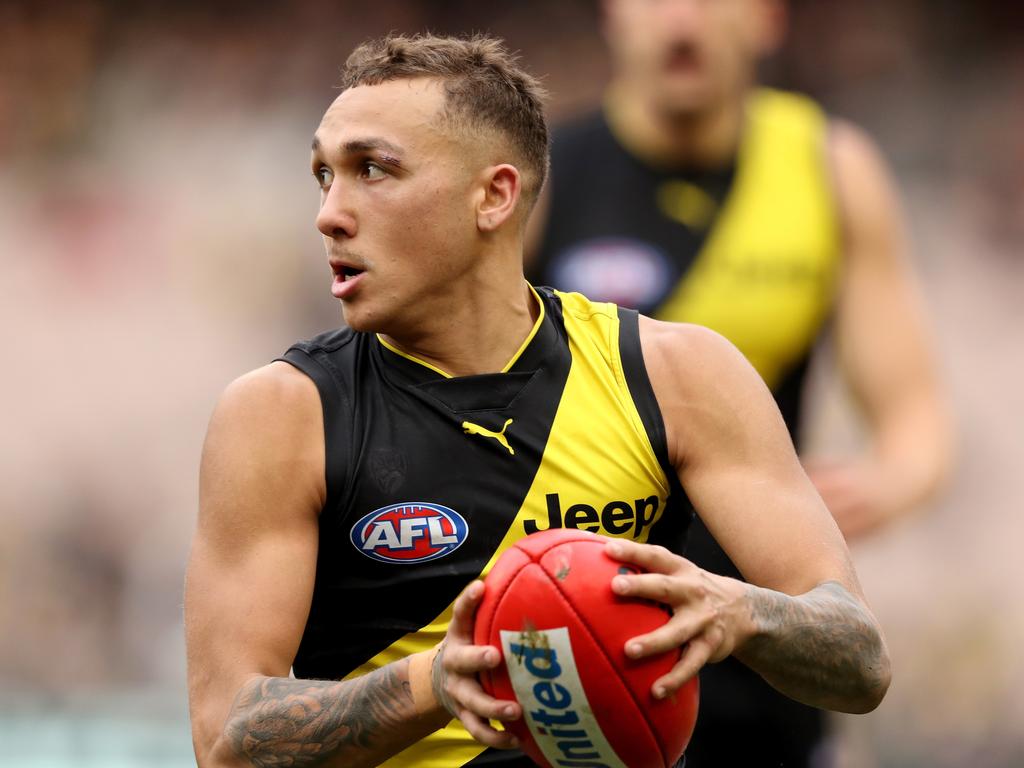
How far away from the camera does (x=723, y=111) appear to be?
23.1 feet

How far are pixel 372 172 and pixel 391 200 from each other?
89mm

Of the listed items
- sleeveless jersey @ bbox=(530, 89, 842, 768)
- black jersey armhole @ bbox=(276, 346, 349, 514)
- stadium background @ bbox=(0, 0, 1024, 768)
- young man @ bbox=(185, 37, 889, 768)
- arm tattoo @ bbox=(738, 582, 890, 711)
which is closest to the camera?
arm tattoo @ bbox=(738, 582, 890, 711)

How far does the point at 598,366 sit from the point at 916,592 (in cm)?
554

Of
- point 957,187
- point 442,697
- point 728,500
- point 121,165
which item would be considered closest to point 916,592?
point 957,187

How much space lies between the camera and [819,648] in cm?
378

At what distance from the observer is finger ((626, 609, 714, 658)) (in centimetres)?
331

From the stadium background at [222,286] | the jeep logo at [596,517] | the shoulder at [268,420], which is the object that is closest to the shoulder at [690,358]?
the jeep logo at [596,517]

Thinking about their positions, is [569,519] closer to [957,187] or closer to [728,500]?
[728,500]

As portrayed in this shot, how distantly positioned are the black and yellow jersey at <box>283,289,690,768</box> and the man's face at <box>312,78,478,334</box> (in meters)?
0.19

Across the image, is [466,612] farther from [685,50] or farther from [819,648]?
[685,50]

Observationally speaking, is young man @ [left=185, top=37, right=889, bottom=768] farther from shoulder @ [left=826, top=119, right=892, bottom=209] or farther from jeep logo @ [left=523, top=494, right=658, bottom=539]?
shoulder @ [left=826, top=119, right=892, bottom=209]

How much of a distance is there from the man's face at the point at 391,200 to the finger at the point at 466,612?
3.11 ft

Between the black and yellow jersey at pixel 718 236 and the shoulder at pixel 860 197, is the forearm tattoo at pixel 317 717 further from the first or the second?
the shoulder at pixel 860 197

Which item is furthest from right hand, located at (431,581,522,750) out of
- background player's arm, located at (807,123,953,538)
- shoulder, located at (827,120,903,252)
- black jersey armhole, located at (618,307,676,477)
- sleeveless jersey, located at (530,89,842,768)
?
shoulder, located at (827,120,903,252)
